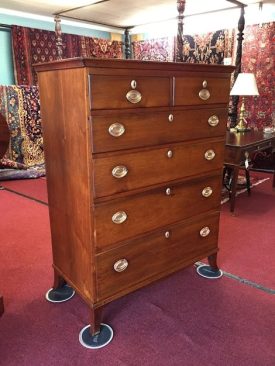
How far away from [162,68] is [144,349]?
121 centimetres

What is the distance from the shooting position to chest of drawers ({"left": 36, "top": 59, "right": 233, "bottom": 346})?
A: 1.21 meters

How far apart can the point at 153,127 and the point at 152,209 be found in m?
0.38

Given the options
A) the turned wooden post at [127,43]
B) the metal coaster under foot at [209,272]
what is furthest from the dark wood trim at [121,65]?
the turned wooden post at [127,43]

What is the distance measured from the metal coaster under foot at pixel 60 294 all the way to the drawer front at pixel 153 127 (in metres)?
0.93

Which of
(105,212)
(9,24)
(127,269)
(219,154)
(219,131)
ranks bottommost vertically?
(127,269)

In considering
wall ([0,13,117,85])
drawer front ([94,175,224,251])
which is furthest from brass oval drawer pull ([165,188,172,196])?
wall ([0,13,117,85])

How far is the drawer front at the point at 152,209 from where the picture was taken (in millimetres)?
1322

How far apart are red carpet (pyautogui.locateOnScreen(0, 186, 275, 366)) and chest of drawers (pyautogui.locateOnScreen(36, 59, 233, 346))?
16 cm

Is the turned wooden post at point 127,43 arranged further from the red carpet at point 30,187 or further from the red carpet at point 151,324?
the red carpet at point 151,324

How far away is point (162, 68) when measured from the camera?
4.27 ft

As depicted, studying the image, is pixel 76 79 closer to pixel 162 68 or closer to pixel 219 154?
pixel 162 68

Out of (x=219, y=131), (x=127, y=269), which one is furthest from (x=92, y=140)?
(x=219, y=131)

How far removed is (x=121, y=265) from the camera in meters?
1.43

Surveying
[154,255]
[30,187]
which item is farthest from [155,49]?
[154,255]
